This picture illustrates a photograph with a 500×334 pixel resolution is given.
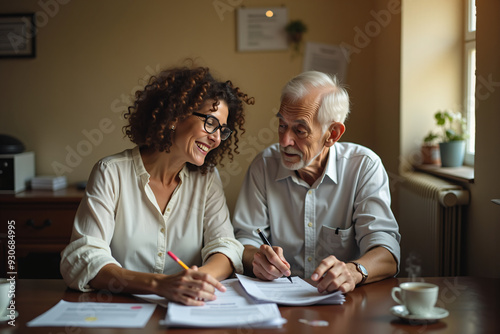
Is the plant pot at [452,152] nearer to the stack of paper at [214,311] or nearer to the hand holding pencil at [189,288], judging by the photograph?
the stack of paper at [214,311]

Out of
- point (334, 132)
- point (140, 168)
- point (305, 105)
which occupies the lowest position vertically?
point (140, 168)

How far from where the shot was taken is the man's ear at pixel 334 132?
2.12 meters

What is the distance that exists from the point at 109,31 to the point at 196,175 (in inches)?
82.5

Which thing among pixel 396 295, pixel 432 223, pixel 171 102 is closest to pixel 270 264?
pixel 396 295

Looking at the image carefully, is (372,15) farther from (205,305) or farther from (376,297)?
(205,305)

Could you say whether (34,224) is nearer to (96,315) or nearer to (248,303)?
(96,315)

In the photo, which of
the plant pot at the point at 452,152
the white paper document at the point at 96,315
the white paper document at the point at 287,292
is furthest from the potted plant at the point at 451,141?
the white paper document at the point at 96,315

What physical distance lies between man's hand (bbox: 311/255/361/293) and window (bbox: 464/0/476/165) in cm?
159

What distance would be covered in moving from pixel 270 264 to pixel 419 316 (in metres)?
0.51

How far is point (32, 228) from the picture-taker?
3.33 metres

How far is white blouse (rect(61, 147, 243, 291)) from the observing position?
71.2 inches

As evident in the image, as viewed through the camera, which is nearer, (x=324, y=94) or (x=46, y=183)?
(x=324, y=94)

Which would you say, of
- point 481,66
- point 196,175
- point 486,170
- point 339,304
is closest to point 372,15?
point 481,66

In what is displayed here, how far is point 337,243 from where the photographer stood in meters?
2.07
